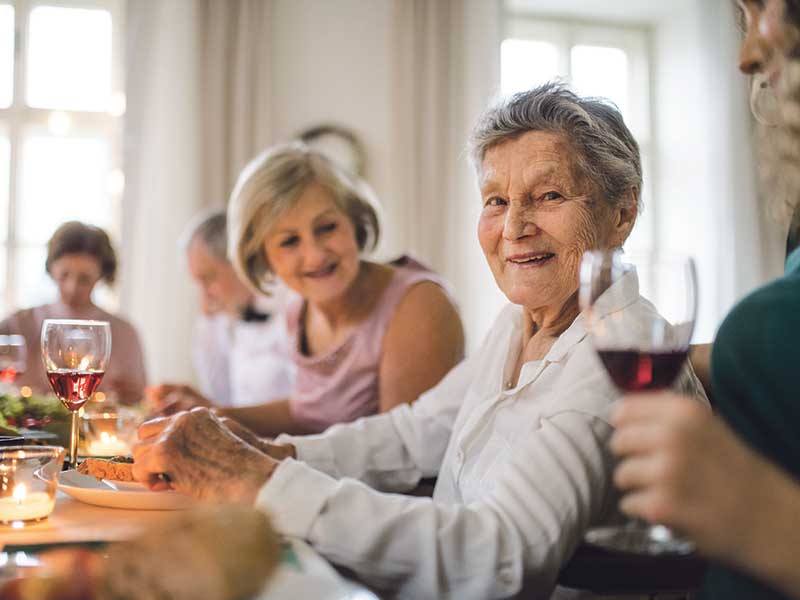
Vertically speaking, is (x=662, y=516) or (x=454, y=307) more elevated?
(x=454, y=307)

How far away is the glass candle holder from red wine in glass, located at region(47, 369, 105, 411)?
0.25 metres

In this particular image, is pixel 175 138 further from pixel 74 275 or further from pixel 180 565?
pixel 180 565

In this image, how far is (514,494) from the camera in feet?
3.35

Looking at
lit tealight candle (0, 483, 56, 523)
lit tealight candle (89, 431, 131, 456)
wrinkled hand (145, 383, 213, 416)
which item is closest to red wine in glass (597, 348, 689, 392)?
lit tealight candle (0, 483, 56, 523)

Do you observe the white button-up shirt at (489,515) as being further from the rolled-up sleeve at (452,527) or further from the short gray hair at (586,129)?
the short gray hair at (586,129)

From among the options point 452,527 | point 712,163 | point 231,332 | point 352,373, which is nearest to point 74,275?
point 231,332

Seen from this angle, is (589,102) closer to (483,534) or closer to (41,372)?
(483,534)

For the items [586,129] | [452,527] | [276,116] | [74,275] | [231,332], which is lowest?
[452,527]

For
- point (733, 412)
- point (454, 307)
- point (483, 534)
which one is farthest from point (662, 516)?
point (454, 307)

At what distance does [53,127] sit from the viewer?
5.09 metres

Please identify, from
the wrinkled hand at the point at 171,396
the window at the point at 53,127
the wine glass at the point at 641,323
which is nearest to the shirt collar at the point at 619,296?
the wine glass at the point at 641,323

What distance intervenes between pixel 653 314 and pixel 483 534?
367 millimetres

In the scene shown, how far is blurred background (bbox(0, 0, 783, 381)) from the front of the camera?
4.94 meters

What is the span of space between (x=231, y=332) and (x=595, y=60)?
3703 millimetres
